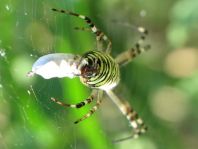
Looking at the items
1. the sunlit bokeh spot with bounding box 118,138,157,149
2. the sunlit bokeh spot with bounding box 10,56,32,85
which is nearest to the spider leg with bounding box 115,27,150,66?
the sunlit bokeh spot with bounding box 118,138,157,149

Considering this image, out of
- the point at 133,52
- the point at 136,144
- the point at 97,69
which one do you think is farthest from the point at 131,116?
the point at 97,69

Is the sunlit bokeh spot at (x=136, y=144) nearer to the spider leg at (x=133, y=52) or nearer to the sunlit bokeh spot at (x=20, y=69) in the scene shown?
the spider leg at (x=133, y=52)

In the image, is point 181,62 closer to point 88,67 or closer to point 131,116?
point 131,116

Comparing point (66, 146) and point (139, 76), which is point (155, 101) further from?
point (66, 146)

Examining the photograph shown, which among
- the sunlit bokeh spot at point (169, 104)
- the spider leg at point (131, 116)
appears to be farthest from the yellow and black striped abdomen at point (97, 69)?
the sunlit bokeh spot at point (169, 104)

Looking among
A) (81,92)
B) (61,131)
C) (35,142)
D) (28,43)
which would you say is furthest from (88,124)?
(28,43)

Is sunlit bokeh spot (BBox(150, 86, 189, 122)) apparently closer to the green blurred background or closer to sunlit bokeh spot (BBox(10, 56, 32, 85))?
the green blurred background

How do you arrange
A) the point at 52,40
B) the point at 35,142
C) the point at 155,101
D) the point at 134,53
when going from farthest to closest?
1. the point at 155,101
2. the point at 134,53
3. the point at 35,142
4. the point at 52,40
